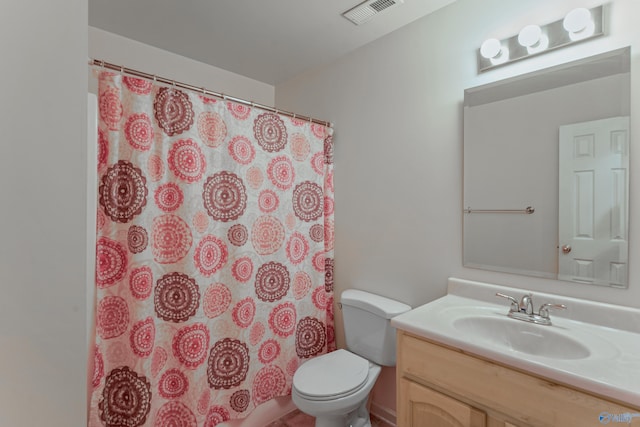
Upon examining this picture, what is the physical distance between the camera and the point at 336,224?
2246mm

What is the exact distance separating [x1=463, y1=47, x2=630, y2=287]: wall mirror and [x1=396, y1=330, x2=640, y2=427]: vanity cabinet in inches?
22.8

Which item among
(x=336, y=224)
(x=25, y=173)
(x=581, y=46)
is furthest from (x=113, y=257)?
(x=581, y=46)

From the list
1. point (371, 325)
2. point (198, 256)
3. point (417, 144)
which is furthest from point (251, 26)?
point (371, 325)

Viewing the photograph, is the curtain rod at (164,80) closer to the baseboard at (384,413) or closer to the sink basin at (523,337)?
the sink basin at (523,337)

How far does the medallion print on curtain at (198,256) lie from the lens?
1.35 m

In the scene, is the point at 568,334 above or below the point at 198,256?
below

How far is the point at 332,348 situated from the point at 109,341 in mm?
1398

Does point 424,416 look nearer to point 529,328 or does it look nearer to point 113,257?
point 529,328

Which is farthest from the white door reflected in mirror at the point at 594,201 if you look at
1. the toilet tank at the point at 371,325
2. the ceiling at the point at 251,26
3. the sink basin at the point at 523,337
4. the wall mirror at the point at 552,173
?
the ceiling at the point at 251,26

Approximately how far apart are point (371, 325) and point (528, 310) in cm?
81

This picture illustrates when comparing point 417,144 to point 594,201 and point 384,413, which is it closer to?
point 594,201

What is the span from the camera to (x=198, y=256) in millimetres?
1567

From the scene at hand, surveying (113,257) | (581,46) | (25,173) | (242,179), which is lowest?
(113,257)

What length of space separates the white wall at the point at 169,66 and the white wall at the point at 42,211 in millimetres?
1407
